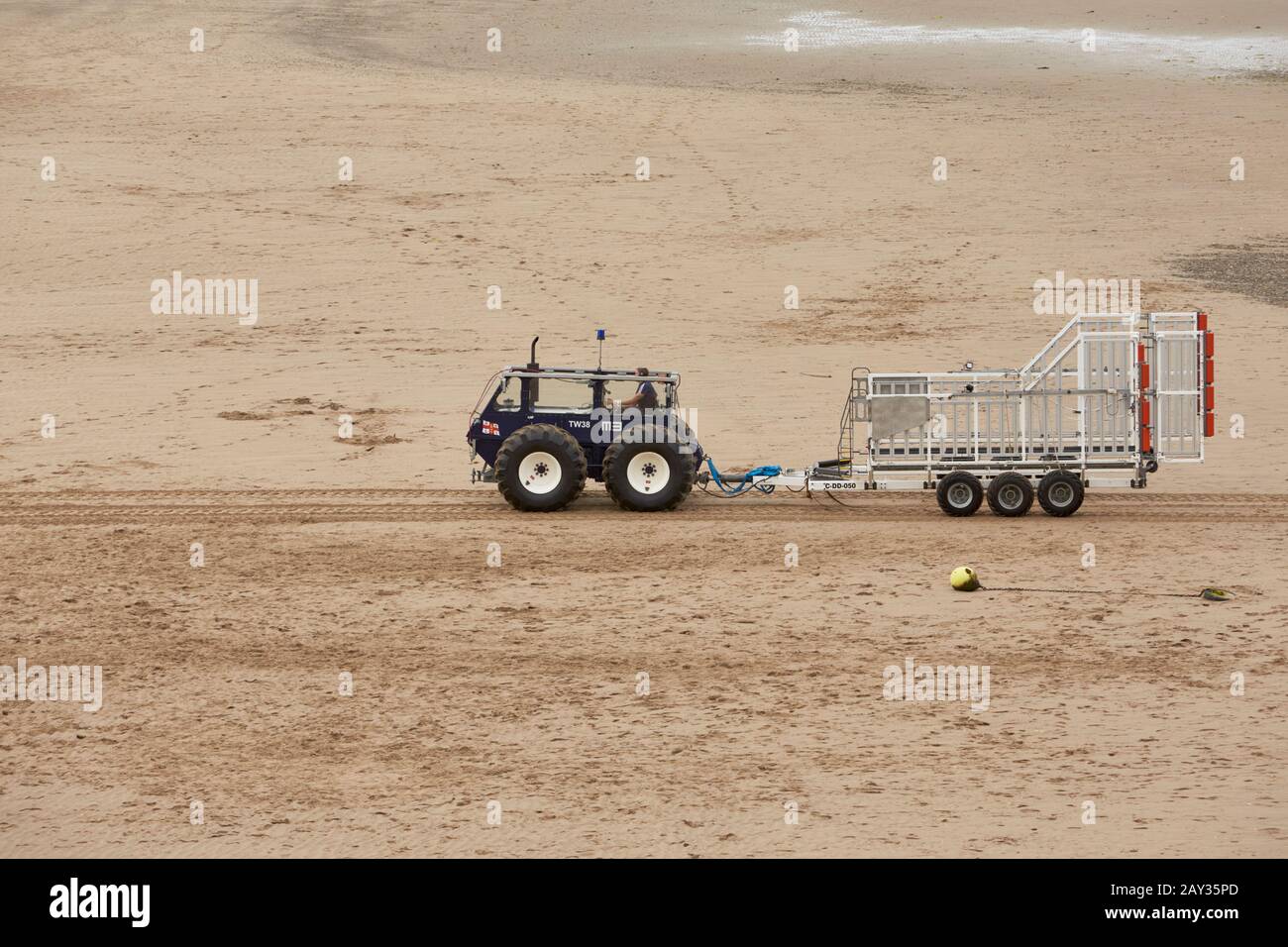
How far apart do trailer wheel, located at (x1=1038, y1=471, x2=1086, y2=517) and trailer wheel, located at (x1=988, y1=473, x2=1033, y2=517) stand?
0.15 meters

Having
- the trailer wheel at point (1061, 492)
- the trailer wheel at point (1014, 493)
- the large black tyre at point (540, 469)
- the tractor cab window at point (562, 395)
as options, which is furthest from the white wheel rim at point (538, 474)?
the trailer wheel at point (1061, 492)

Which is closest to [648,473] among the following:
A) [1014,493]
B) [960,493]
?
[960,493]

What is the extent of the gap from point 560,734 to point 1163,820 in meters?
3.96

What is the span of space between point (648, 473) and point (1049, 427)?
4.49 metres

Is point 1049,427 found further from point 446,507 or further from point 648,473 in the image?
point 446,507

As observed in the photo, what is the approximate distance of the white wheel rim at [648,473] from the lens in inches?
768

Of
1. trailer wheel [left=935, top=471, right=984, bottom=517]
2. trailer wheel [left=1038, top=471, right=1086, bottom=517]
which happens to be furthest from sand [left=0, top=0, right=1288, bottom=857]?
trailer wheel [left=935, top=471, right=984, bottom=517]

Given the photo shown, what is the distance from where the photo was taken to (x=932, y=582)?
1611cm

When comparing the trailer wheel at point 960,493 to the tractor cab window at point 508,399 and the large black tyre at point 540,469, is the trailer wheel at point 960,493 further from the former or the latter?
the tractor cab window at point 508,399

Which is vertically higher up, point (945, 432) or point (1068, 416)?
point (1068, 416)

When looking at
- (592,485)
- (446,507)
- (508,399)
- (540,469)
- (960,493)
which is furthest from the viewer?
(592,485)

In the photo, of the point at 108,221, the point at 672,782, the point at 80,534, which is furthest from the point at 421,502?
the point at 108,221

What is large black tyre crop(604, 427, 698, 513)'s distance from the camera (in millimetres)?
19469

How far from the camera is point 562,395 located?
65.1 feet
